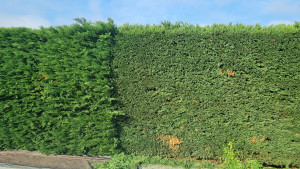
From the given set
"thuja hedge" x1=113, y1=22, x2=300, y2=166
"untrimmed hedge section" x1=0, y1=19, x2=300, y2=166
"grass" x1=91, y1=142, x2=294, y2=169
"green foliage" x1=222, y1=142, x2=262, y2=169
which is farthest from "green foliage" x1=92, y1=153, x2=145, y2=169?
"green foliage" x1=222, y1=142, x2=262, y2=169

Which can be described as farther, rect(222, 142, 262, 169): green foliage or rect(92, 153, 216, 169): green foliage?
rect(92, 153, 216, 169): green foliage

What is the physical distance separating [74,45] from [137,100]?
6.91ft

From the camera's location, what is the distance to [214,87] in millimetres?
4621

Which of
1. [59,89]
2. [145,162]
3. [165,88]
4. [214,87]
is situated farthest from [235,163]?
[59,89]

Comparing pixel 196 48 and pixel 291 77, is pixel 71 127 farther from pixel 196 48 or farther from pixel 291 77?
pixel 291 77

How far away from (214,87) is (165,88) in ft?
3.98

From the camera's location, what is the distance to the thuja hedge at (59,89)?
4.67m

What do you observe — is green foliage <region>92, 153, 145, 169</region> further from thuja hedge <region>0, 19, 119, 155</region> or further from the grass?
thuja hedge <region>0, 19, 119, 155</region>

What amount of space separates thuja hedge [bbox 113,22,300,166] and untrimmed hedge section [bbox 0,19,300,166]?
0.02 metres

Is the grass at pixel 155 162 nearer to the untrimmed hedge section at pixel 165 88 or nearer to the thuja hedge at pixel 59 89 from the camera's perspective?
the untrimmed hedge section at pixel 165 88

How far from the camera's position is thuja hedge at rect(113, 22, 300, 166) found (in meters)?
4.59

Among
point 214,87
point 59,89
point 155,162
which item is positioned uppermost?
point 214,87

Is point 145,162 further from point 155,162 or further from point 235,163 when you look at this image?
point 235,163

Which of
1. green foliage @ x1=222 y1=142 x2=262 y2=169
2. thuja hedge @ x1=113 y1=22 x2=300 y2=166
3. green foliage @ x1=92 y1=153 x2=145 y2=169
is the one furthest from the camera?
thuja hedge @ x1=113 y1=22 x2=300 y2=166
